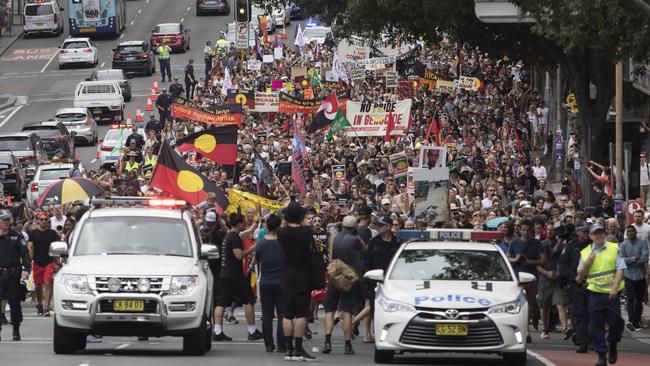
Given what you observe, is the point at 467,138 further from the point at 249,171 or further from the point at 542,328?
the point at 542,328

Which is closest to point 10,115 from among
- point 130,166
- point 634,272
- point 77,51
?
point 77,51

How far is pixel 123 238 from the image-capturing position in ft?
60.1

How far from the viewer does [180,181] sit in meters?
25.8

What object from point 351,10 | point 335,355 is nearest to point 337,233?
point 335,355

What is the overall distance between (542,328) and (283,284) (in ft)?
22.3

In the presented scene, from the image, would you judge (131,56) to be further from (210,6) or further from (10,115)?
(210,6)

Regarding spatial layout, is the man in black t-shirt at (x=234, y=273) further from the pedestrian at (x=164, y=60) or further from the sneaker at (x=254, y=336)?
the pedestrian at (x=164, y=60)

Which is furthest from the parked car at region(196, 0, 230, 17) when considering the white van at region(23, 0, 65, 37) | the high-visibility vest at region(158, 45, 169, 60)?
the high-visibility vest at region(158, 45, 169, 60)

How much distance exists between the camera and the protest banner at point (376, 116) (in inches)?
1510

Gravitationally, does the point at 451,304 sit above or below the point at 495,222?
below

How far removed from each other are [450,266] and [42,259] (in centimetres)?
887

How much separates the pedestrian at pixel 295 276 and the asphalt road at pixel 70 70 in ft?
106

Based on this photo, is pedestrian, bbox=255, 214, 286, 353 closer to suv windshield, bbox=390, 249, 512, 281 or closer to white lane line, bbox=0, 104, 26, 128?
suv windshield, bbox=390, 249, 512, 281

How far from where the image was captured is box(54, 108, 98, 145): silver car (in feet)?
174
